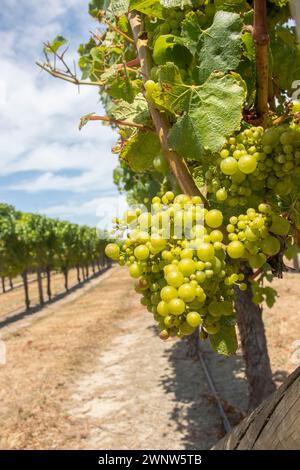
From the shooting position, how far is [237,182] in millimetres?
1131

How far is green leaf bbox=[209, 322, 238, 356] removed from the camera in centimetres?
118

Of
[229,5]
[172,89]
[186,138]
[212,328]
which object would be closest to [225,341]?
[212,328]

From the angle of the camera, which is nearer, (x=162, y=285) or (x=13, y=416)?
(x=162, y=285)

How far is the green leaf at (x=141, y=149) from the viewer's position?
1.53 metres

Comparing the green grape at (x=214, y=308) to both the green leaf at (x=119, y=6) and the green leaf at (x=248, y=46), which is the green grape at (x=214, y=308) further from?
the green leaf at (x=119, y=6)

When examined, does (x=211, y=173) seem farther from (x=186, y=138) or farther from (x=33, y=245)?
(x=33, y=245)

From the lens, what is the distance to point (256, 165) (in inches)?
43.1

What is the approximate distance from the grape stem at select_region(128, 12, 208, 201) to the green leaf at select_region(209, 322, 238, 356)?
38 cm

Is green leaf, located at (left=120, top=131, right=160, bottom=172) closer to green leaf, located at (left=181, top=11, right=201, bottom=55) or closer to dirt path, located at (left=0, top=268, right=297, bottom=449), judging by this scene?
green leaf, located at (left=181, top=11, right=201, bottom=55)

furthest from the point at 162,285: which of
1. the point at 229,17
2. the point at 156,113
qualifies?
the point at 229,17

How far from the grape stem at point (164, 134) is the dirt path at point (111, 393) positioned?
7.79 meters
